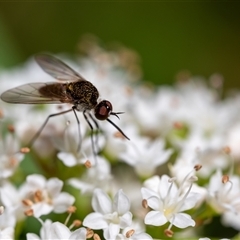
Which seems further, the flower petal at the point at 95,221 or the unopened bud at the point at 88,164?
the unopened bud at the point at 88,164

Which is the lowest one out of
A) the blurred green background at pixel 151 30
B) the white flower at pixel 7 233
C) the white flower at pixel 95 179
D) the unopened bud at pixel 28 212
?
the white flower at pixel 7 233

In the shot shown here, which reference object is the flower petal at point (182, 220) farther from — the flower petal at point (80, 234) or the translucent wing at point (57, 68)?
the translucent wing at point (57, 68)

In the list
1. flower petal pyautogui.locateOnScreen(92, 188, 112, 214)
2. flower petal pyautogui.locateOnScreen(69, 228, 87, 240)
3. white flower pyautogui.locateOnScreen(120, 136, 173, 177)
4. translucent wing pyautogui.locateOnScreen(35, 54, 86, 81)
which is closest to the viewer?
flower petal pyautogui.locateOnScreen(69, 228, 87, 240)

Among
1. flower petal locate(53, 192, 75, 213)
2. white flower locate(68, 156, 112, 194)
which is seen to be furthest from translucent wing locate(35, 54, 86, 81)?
flower petal locate(53, 192, 75, 213)

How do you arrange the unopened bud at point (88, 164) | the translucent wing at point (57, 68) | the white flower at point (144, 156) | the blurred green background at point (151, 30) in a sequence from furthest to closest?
the blurred green background at point (151, 30) < the translucent wing at point (57, 68) < the white flower at point (144, 156) < the unopened bud at point (88, 164)

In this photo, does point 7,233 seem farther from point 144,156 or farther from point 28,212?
point 144,156

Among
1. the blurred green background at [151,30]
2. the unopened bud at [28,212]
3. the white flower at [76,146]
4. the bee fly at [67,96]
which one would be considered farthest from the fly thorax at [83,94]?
the blurred green background at [151,30]

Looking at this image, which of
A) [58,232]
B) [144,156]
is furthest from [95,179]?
[58,232]

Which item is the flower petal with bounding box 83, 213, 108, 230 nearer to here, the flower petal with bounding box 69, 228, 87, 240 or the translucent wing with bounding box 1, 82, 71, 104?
the flower petal with bounding box 69, 228, 87, 240
